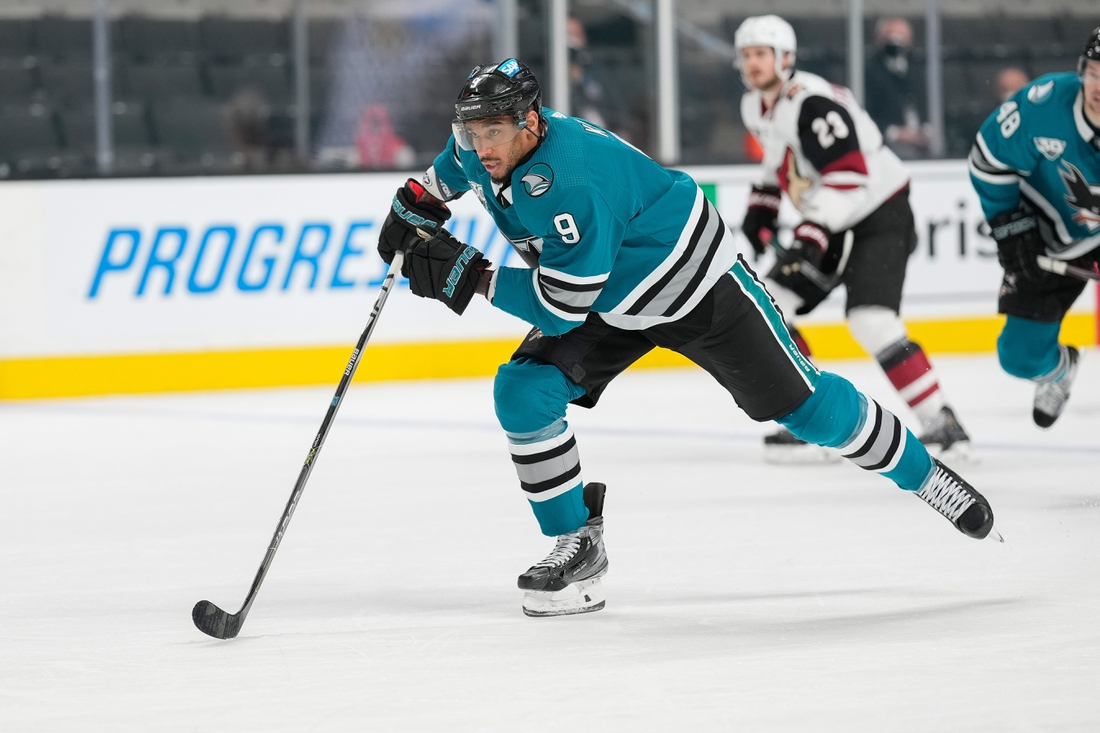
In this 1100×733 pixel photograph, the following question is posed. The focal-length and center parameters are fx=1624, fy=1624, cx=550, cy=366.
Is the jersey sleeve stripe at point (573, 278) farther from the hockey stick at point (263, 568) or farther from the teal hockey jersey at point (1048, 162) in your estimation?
the teal hockey jersey at point (1048, 162)

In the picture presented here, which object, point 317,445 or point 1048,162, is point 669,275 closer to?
point 317,445

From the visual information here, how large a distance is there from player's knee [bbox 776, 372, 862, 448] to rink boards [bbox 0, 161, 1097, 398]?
4451 mm

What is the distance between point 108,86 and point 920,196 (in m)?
4.01

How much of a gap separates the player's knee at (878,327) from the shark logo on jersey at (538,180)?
227cm

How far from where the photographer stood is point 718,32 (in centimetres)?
862

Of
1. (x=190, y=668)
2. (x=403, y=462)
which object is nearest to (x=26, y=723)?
(x=190, y=668)

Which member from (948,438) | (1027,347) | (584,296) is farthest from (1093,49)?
(584,296)

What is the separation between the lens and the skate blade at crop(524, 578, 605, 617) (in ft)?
8.97

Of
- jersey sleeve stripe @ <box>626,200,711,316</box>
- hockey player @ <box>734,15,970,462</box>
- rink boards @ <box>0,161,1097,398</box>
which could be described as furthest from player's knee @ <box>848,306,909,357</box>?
rink boards @ <box>0,161,1097,398</box>

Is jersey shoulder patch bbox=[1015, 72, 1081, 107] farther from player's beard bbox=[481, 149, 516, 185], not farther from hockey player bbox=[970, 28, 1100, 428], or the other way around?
player's beard bbox=[481, 149, 516, 185]

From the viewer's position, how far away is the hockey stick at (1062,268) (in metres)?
4.24

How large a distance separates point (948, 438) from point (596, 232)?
2.23 m

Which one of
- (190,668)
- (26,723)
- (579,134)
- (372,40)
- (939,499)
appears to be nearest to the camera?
(26,723)

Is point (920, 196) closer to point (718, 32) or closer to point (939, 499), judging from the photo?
point (718, 32)
